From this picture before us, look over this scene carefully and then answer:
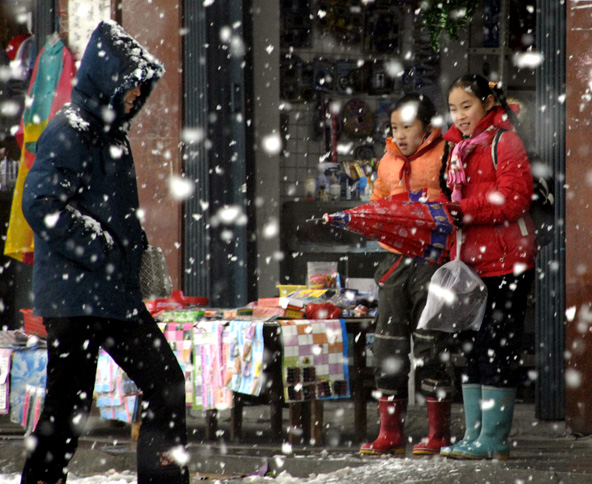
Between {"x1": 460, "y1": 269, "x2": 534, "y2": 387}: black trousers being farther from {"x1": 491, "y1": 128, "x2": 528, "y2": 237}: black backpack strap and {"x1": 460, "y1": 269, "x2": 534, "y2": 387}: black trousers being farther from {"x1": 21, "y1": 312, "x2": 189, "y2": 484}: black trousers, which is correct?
{"x1": 21, "y1": 312, "x2": 189, "y2": 484}: black trousers

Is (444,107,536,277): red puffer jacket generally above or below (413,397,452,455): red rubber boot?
above

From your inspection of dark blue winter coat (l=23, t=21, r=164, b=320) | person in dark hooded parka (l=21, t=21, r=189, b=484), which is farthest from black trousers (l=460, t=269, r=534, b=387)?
dark blue winter coat (l=23, t=21, r=164, b=320)

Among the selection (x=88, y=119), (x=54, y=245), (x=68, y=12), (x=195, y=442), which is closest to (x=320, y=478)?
(x=195, y=442)

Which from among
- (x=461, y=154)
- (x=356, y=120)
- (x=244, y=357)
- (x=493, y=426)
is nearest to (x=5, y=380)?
(x=244, y=357)

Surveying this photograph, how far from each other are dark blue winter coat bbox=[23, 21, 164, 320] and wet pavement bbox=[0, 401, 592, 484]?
1401 mm

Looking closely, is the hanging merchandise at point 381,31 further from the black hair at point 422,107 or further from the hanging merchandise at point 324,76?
the black hair at point 422,107

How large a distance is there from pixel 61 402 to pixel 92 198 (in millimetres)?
809

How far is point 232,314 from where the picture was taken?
5.48 metres

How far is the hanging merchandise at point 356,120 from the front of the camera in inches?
357

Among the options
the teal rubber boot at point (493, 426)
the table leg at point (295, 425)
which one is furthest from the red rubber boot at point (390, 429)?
the table leg at point (295, 425)

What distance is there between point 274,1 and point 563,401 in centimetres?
488

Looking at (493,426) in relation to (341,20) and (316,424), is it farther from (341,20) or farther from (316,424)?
(341,20)

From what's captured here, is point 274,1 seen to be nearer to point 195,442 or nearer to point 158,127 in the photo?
point 158,127

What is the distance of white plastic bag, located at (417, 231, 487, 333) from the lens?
419cm
